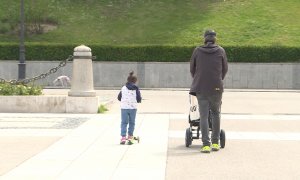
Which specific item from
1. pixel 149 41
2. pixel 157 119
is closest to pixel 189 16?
pixel 149 41

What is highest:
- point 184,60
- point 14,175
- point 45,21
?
point 45,21

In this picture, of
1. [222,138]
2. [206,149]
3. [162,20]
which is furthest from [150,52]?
[206,149]

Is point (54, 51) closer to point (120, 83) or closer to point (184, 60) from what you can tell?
point (120, 83)

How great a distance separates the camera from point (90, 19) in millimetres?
41938

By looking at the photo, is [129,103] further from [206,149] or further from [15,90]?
[15,90]

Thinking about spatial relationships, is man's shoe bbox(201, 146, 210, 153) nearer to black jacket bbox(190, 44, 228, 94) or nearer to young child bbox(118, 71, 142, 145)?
black jacket bbox(190, 44, 228, 94)

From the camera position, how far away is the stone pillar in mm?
17203

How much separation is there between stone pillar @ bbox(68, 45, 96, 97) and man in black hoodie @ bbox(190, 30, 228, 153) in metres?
7.44

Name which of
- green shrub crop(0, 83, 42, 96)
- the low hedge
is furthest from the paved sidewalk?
the low hedge

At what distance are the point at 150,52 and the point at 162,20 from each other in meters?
4.75

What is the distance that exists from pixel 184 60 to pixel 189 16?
5.44 meters

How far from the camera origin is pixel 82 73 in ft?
56.7

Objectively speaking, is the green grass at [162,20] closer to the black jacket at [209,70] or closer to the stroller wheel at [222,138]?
the stroller wheel at [222,138]

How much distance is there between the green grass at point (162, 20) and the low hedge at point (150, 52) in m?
0.89
